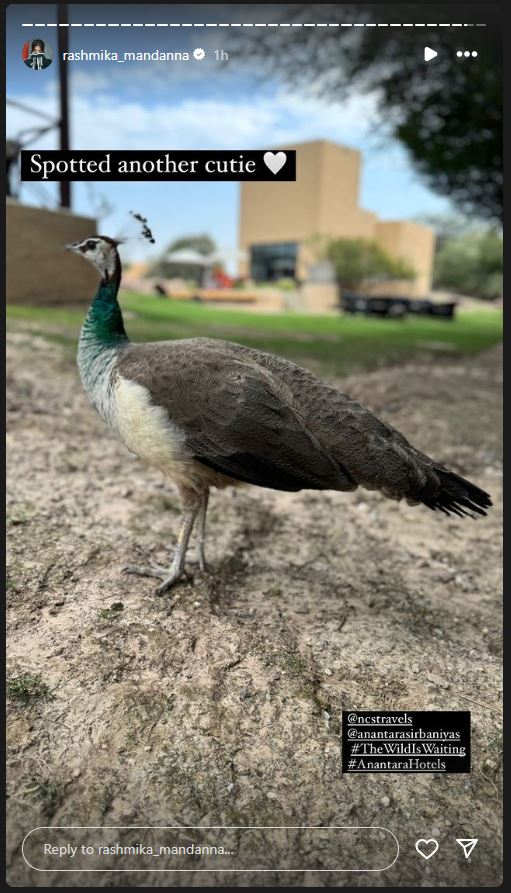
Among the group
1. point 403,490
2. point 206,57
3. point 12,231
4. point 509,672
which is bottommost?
point 509,672

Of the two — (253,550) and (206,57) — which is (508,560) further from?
(206,57)

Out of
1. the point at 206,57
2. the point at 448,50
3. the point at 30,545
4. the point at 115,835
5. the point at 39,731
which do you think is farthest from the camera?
the point at 30,545

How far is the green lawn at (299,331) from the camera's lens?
4402 mm

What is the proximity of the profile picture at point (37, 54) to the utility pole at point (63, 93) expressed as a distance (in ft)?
0.19

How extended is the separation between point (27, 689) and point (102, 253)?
1.91 metres

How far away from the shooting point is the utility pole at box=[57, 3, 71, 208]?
7.73 ft

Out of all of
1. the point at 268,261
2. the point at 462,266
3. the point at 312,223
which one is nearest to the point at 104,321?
the point at 268,261

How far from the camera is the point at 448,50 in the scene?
3027 millimetres

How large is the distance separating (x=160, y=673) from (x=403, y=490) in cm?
139

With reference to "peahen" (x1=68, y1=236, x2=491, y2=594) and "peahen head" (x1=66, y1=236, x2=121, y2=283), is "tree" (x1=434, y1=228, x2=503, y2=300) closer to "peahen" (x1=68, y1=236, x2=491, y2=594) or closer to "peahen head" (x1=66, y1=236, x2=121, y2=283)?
"peahen" (x1=68, y1=236, x2=491, y2=594)

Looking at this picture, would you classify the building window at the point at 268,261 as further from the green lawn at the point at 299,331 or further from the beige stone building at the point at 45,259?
the beige stone building at the point at 45,259

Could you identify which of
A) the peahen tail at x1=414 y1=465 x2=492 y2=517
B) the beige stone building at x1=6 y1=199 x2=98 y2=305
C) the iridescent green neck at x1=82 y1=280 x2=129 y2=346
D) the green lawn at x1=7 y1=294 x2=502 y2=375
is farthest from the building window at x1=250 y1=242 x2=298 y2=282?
the peahen tail at x1=414 y1=465 x2=492 y2=517

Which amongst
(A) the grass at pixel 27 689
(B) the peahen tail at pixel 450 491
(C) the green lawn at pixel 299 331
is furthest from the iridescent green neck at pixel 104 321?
(B) the peahen tail at pixel 450 491

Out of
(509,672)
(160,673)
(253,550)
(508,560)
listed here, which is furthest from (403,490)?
(253,550)
